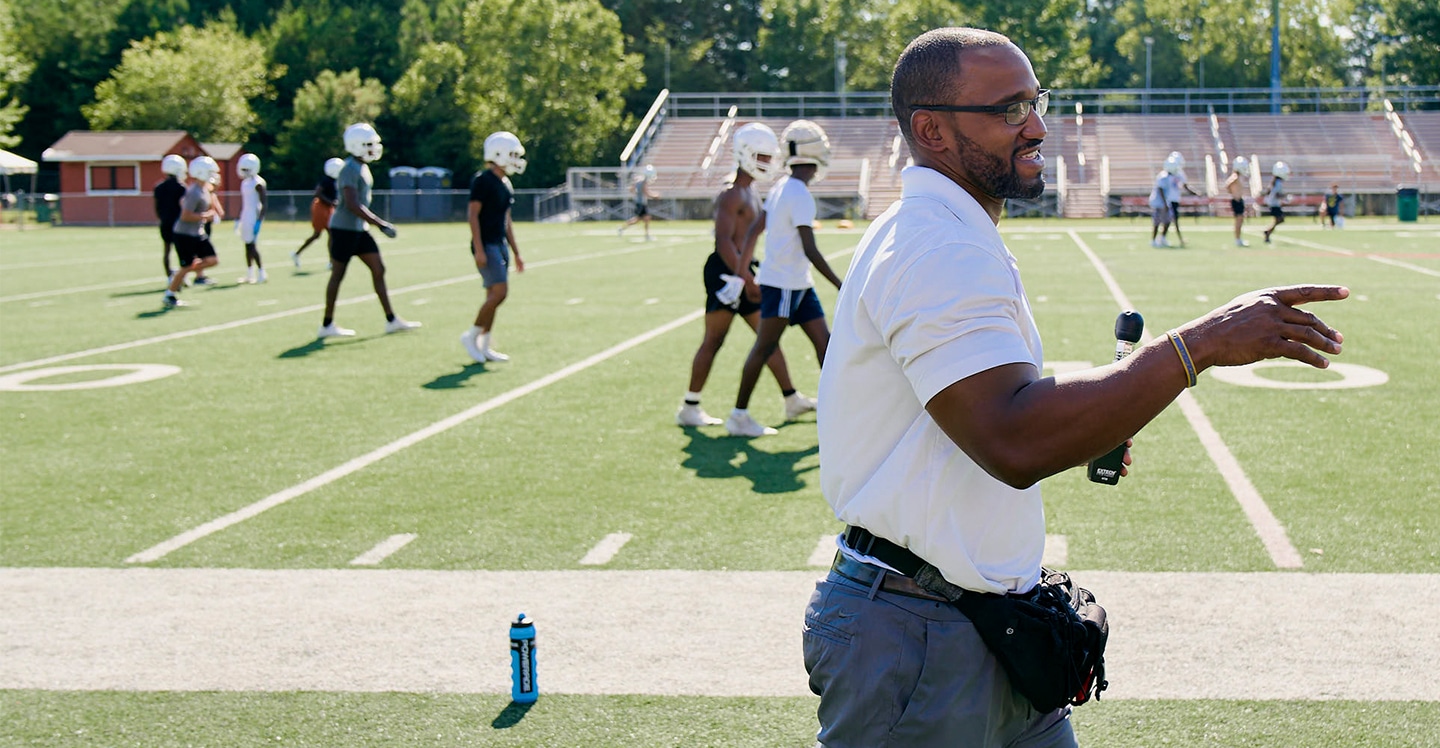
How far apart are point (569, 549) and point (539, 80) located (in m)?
57.7

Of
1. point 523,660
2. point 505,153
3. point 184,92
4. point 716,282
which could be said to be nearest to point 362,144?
point 505,153

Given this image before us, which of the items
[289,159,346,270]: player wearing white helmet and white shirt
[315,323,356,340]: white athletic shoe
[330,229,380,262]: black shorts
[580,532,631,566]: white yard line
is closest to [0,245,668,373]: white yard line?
[289,159,346,270]: player wearing white helmet and white shirt

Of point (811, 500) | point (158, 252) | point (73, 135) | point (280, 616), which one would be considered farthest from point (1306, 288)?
point (73, 135)

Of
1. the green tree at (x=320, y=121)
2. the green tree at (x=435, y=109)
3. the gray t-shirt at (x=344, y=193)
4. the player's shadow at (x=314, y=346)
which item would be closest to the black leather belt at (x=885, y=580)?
the player's shadow at (x=314, y=346)

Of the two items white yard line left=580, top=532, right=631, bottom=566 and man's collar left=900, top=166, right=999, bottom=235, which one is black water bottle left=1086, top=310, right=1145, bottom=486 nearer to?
man's collar left=900, top=166, right=999, bottom=235

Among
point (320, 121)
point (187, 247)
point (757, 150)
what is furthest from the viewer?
point (320, 121)

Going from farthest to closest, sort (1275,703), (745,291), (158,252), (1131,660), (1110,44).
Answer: (1110,44) < (158,252) < (745,291) < (1131,660) < (1275,703)

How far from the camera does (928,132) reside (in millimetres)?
2578

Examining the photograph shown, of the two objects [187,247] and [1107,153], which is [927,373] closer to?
[187,247]

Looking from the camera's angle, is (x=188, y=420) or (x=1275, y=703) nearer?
(x=1275, y=703)

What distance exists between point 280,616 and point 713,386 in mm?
5811

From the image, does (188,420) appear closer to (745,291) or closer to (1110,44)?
(745,291)

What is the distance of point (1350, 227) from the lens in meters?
38.9

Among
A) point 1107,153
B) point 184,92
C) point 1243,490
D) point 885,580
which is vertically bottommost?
point 1243,490
